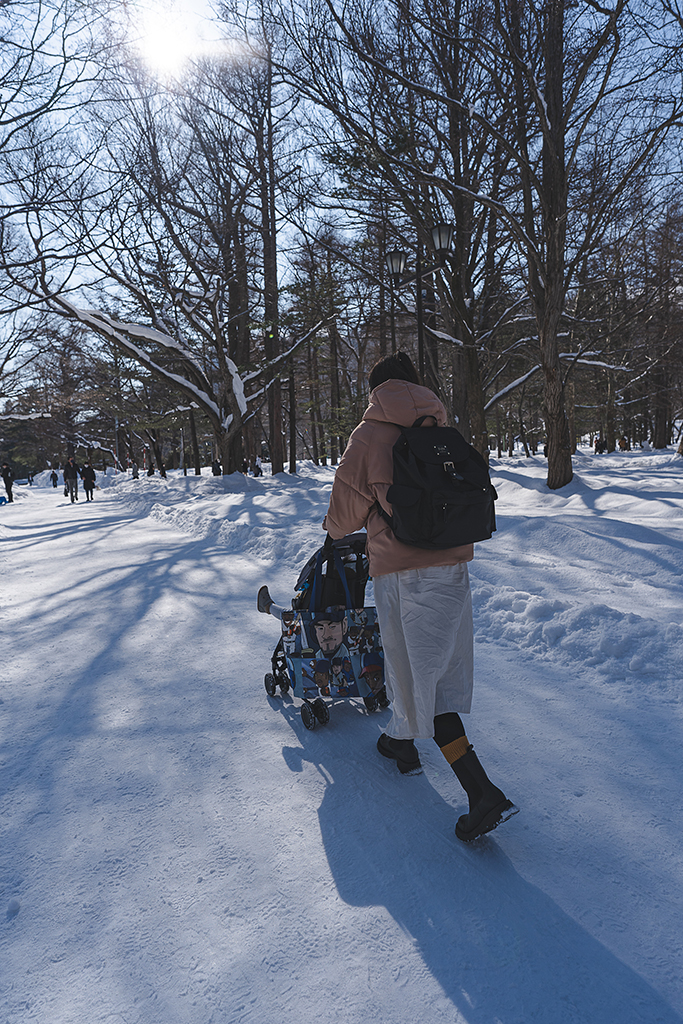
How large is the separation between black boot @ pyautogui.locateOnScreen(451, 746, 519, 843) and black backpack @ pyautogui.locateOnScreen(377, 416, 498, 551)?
91 cm

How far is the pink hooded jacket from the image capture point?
8.43 ft

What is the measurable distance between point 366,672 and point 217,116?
21.4 metres

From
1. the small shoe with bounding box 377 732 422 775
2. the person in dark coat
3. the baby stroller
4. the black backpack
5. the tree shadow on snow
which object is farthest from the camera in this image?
the person in dark coat

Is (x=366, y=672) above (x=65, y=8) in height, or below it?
below

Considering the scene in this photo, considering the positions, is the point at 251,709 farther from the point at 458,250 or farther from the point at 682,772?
the point at 458,250

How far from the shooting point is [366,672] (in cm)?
362

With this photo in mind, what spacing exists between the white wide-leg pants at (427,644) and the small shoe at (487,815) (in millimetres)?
343

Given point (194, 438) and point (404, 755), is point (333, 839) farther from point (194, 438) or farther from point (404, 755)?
point (194, 438)

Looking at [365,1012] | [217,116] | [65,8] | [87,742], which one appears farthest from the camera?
[217,116]

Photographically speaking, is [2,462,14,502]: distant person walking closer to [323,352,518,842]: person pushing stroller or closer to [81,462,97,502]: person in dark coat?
[81,462,97,502]: person in dark coat

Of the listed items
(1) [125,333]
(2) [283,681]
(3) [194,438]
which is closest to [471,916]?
(2) [283,681]

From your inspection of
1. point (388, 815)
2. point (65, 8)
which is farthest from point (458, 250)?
point (388, 815)

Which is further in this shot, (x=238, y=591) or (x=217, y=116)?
(x=217, y=116)

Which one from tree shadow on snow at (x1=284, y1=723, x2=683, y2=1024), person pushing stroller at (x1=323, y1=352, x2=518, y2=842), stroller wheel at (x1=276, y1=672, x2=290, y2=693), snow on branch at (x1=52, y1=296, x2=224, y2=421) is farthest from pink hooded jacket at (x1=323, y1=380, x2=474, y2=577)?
snow on branch at (x1=52, y1=296, x2=224, y2=421)
